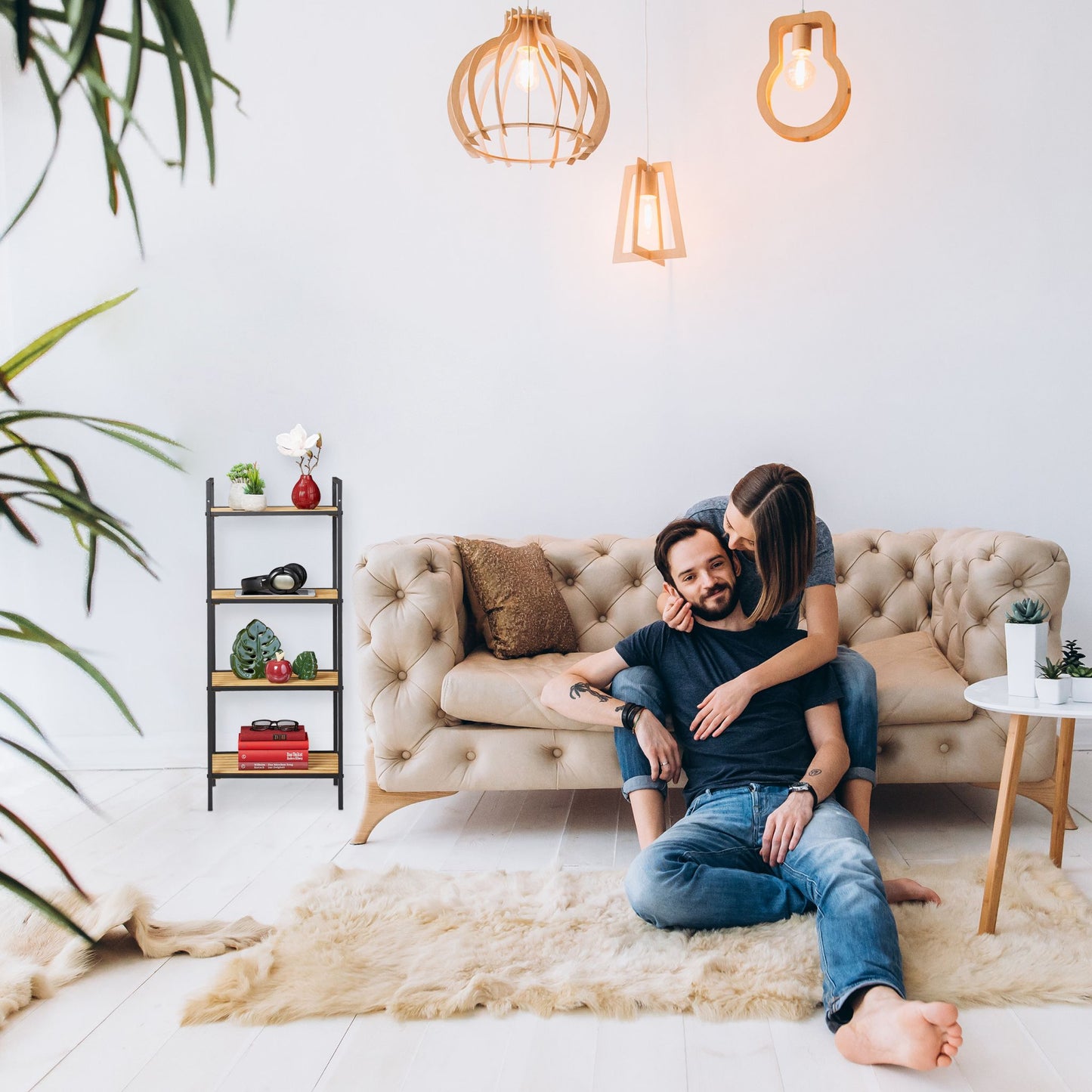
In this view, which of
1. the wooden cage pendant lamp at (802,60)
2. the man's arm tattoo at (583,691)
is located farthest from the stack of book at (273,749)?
the wooden cage pendant lamp at (802,60)

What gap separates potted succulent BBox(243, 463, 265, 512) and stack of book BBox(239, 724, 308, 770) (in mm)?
643

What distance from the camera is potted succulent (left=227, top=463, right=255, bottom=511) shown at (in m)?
2.90

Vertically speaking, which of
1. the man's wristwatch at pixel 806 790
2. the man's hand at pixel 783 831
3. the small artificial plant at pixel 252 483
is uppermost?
the small artificial plant at pixel 252 483

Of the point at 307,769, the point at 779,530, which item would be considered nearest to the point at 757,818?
the point at 779,530

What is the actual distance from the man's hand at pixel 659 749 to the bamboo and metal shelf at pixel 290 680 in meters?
1.10

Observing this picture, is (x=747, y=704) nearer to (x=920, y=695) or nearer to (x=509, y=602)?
(x=920, y=695)

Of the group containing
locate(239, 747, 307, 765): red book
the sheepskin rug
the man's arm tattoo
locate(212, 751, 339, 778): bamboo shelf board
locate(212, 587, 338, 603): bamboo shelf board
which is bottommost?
locate(212, 751, 339, 778): bamboo shelf board

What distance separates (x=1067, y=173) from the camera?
3.00 meters

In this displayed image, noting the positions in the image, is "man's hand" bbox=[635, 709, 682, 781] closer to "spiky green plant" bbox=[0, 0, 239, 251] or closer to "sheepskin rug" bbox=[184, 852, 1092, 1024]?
"sheepskin rug" bbox=[184, 852, 1092, 1024]

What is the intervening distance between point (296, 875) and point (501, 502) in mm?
1385

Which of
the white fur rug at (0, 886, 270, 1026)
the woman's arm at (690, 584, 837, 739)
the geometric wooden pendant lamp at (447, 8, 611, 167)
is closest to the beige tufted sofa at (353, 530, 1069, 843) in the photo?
the woman's arm at (690, 584, 837, 739)

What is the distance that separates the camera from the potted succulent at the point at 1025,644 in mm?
1737

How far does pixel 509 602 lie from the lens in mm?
2559

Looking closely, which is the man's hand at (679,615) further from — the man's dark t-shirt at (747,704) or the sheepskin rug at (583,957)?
the sheepskin rug at (583,957)
